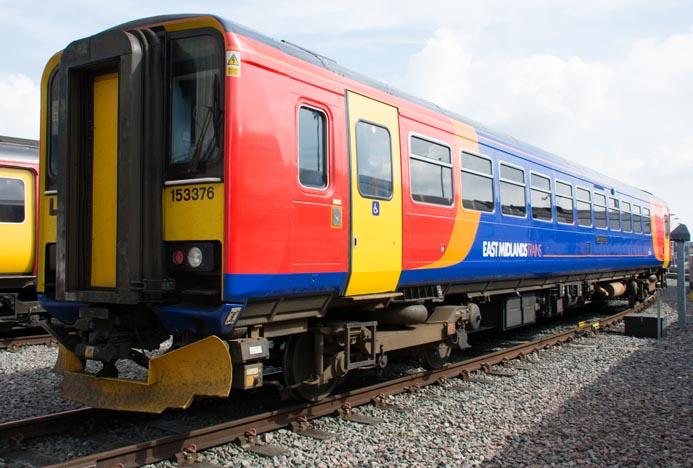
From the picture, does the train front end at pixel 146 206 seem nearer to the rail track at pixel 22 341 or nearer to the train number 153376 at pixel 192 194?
the train number 153376 at pixel 192 194

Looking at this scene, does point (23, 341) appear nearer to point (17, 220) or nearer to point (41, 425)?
point (17, 220)

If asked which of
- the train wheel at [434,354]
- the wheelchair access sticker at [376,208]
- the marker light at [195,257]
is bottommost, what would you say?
the train wheel at [434,354]

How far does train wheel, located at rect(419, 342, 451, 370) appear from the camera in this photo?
764cm

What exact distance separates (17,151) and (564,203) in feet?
30.5

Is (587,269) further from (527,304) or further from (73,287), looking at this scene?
(73,287)

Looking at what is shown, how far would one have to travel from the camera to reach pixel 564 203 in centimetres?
1110

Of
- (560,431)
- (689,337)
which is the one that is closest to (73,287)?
(560,431)

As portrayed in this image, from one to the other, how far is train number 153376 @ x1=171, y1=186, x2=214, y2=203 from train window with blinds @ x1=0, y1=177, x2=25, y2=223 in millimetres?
6972

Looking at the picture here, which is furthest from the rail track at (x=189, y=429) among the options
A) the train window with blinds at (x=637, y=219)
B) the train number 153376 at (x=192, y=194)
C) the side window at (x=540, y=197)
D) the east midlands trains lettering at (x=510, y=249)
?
the train window with blinds at (x=637, y=219)

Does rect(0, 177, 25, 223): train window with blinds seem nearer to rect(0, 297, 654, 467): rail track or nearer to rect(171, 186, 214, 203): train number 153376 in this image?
rect(0, 297, 654, 467): rail track

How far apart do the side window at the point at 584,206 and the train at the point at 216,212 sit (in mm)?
6166

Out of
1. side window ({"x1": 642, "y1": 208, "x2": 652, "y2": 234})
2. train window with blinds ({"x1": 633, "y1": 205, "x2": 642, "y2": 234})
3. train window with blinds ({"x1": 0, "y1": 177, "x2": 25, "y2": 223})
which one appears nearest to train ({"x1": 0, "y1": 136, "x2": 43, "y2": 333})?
train window with blinds ({"x1": 0, "y1": 177, "x2": 25, "y2": 223})

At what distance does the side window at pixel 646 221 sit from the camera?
56.2ft

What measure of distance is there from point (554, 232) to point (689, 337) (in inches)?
157
